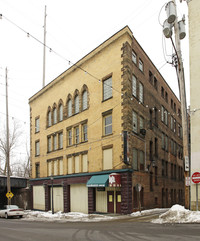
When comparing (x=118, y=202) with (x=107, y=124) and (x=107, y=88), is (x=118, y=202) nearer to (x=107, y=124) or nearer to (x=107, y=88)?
(x=107, y=124)

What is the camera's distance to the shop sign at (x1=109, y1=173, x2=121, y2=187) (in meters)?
23.7

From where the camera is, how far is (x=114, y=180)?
23.7 metres

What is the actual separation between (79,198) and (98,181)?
5.30m

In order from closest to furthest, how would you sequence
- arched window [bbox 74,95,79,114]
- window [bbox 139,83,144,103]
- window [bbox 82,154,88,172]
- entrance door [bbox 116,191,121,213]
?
entrance door [bbox 116,191,121,213], window [bbox 139,83,144,103], window [bbox 82,154,88,172], arched window [bbox 74,95,79,114]

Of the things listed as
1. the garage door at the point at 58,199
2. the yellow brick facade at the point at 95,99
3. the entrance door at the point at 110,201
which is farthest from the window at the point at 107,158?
the garage door at the point at 58,199

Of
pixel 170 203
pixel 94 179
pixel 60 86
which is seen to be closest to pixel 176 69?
pixel 94 179

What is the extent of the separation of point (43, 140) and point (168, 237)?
2929 cm

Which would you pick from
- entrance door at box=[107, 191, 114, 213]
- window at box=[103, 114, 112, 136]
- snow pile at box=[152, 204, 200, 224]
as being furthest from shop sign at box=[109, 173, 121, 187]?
snow pile at box=[152, 204, 200, 224]

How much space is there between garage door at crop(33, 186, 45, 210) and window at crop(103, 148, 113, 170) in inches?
561

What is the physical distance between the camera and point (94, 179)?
2655 centimetres

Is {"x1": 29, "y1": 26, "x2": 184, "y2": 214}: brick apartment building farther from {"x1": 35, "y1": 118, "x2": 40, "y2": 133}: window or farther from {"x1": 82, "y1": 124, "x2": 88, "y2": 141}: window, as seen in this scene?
{"x1": 35, "y1": 118, "x2": 40, "y2": 133}: window

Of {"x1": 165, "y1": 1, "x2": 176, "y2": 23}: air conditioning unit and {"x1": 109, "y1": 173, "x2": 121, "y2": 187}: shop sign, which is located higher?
{"x1": 165, "y1": 1, "x2": 176, "y2": 23}: air conditioning unit

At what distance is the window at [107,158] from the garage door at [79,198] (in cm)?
415

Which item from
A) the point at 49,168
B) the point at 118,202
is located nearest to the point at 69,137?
the point at 49,168
